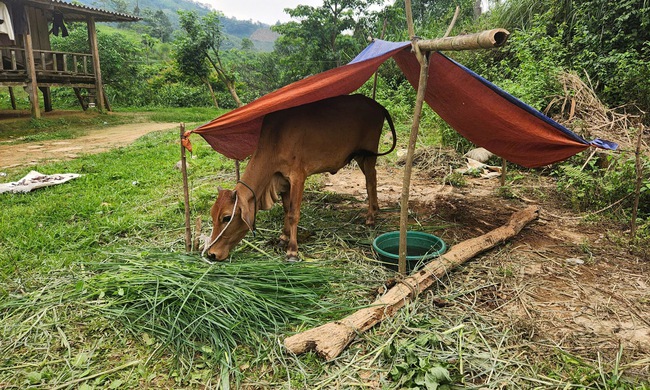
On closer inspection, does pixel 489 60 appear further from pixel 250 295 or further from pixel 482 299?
pixel 250 295

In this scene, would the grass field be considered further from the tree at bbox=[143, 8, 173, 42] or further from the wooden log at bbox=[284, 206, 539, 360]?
the tree at bbox=[143, 8, 173, 42]

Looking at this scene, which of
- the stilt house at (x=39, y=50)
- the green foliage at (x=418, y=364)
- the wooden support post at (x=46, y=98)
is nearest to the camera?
the green foliage at (x=418, y=364)

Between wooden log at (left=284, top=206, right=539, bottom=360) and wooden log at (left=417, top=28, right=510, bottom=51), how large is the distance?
1687mm

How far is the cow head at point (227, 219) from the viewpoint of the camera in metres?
3.47

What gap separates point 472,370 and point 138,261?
272 cm

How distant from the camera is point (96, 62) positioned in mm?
14930

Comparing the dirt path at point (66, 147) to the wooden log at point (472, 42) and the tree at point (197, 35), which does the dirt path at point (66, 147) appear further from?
the tree at point (197, 35)

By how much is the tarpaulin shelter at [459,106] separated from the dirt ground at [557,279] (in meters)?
0.88

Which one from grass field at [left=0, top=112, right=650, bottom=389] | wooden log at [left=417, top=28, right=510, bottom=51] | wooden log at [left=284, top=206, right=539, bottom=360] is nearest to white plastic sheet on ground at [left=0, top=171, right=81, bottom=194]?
grass field at [left=0, top=112, right=650, bottom=389]

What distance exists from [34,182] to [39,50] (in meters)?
9.06

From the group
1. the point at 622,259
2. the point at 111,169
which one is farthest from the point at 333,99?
the point at 111,169

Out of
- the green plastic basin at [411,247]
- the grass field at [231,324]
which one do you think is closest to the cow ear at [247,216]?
the grass field at [231,324]

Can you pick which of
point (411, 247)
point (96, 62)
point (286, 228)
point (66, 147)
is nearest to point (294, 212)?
point (286, 228)

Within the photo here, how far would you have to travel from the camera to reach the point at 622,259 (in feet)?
12.1
